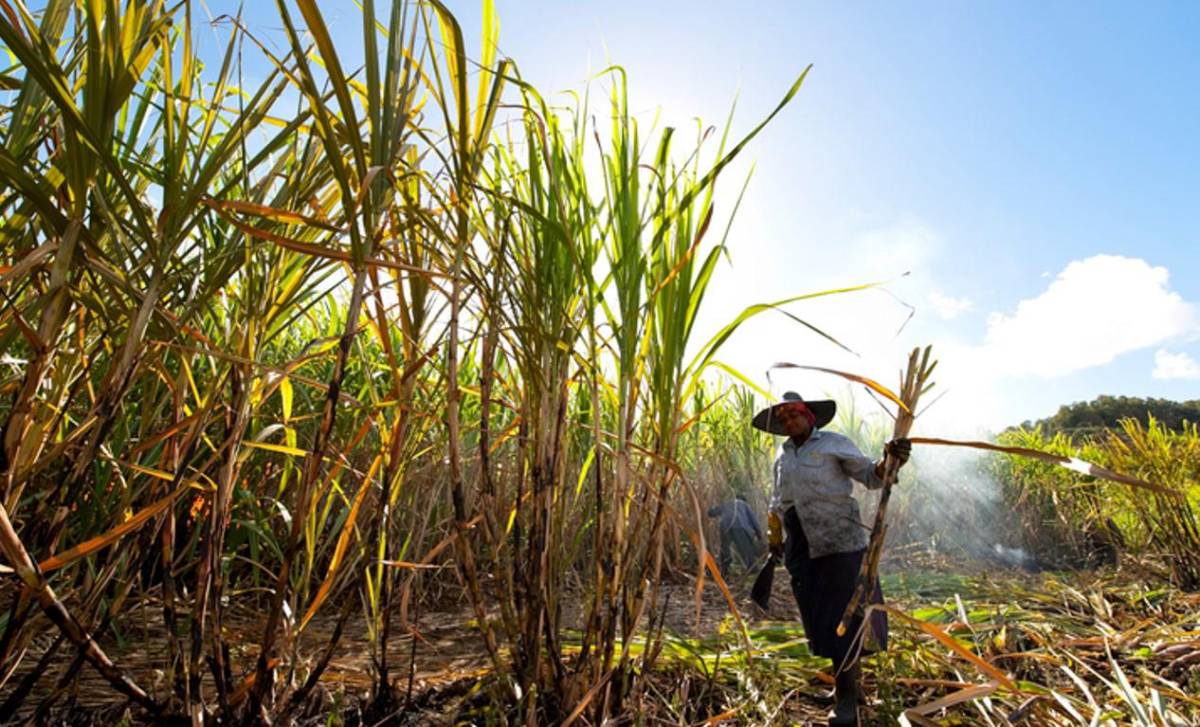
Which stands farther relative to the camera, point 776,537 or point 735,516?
point 735,516

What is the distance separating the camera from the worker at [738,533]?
512 cm

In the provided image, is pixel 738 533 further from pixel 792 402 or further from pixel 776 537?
pixel 792 402

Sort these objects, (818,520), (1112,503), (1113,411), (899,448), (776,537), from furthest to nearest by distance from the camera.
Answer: (1113,411)
(1112,503)
(776,537)
(818,520)
(899,448)

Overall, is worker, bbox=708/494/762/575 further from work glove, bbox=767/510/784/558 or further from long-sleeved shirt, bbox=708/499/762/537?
work glove, bbox=767/510/784/558

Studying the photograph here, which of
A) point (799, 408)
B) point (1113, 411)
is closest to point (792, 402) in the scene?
point (799, 408)

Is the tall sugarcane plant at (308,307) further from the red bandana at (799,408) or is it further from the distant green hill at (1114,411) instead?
the distant green hill at (1114,411)

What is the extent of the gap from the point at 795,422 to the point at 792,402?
0.09 metres

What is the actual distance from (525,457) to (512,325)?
0.33 metres

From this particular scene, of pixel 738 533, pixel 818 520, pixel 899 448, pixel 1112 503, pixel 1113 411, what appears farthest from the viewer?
pixel 1113 411

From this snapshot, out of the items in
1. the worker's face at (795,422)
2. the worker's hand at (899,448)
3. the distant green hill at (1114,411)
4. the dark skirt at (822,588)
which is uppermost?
the distant green hill at (1114,411)

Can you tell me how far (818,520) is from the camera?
2.61 m

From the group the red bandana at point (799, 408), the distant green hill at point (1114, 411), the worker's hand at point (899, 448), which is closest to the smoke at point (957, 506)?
the red bandana at point (799, 408)

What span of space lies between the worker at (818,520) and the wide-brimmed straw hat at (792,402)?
1 cm

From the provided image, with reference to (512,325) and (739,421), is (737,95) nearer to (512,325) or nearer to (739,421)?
(512,325)
